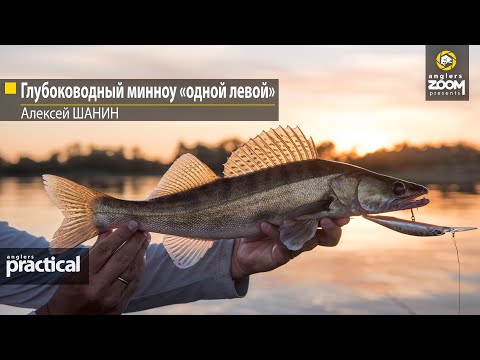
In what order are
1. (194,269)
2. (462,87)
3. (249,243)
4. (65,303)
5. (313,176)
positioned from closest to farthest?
1. (313,176)
2. (65,303)
3. (249,243)
4. (194,269)
5. (462,87)

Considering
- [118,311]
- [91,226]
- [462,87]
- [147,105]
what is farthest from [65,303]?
[462,87]

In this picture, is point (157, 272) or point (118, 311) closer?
point (118, 311)

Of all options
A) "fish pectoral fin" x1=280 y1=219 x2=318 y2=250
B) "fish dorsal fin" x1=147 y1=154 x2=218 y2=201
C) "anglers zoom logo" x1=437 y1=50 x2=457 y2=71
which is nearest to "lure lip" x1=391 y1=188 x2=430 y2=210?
"fish pectoral fin" x1=280 y1=219 x2=318 y2=250

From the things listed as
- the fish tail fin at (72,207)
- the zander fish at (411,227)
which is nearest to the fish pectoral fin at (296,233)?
the zander fish at (411,227)

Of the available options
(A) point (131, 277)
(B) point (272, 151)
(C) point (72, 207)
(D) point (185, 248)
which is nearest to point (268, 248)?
(D) point (185, 248)

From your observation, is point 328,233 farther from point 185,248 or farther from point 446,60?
point 446,60

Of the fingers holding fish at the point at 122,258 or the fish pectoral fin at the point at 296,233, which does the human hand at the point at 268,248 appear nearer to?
the fish pectoral fin at the point at 296,233

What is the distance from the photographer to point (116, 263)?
14.3ft

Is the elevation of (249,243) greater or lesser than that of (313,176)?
lesser

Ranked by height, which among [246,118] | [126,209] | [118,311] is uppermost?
[246,118]

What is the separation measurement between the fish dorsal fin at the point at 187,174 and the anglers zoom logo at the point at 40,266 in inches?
35.1

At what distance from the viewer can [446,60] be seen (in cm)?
559

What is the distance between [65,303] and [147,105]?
5.46ft

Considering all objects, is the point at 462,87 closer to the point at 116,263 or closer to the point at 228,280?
the point at 228,280
